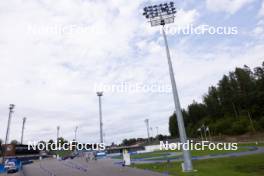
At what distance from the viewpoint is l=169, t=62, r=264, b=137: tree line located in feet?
288

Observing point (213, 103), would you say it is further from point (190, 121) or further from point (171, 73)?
point (171, 73)

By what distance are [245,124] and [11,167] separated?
235ft

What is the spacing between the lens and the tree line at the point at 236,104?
288 feet

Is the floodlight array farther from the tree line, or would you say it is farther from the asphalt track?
the tree line

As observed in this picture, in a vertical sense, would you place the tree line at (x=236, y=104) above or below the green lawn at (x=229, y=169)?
above

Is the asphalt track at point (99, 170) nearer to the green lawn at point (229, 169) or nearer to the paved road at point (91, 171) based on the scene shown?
the paved road at point (91, 171)

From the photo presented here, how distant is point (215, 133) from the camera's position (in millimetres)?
100125

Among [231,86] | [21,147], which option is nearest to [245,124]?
[231,86]

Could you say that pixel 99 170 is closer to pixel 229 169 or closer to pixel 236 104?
pixel 229 169

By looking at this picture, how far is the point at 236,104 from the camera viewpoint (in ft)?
345

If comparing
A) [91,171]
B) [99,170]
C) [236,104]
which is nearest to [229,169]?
[99,170]

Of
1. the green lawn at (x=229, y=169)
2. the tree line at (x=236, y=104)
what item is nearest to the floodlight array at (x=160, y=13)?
the green lawn at (x=229, y=169)

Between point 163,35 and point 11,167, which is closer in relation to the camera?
point 163,35

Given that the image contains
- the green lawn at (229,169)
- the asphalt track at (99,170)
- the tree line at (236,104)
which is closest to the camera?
the green lawn at (229,169)
